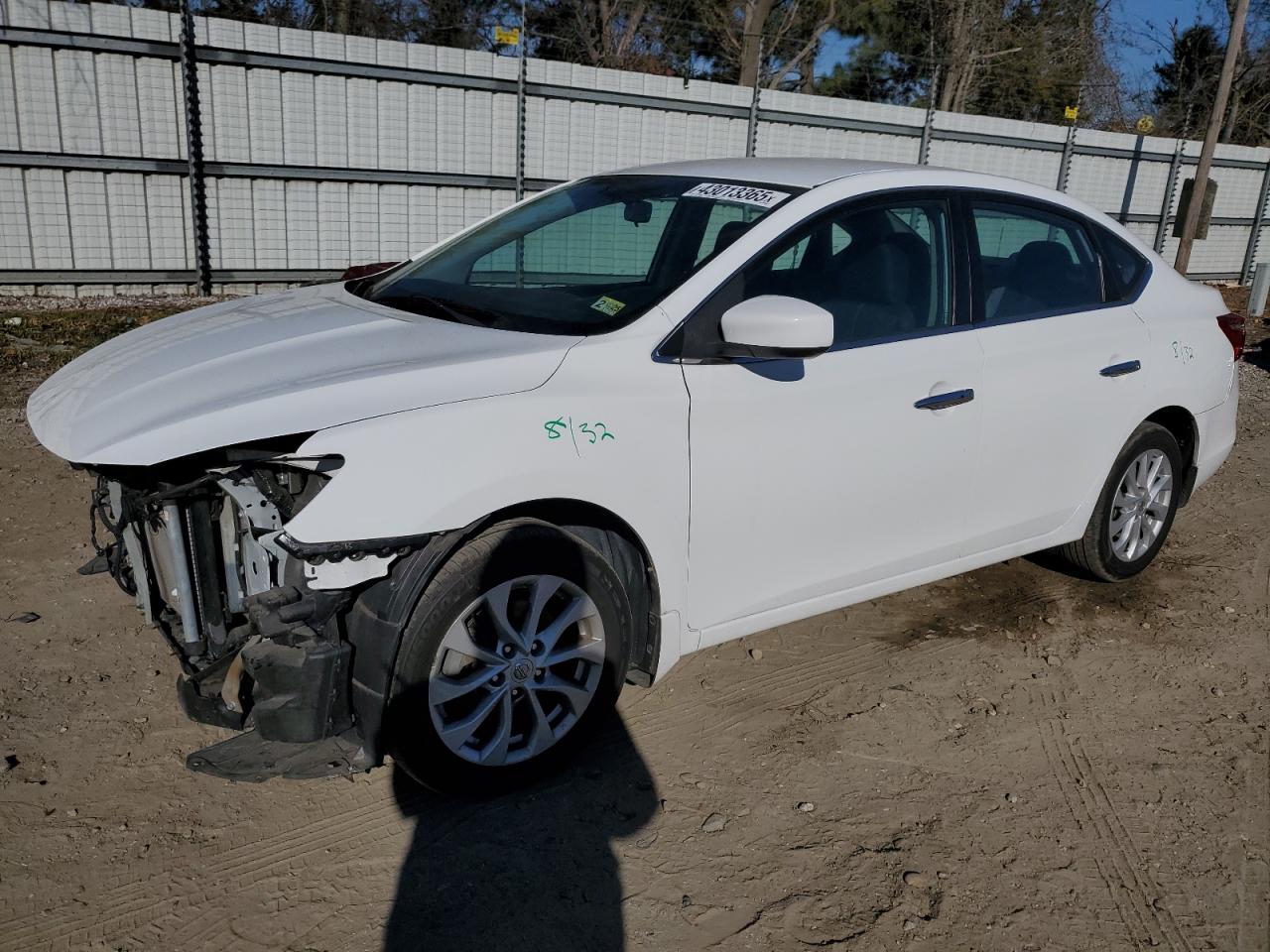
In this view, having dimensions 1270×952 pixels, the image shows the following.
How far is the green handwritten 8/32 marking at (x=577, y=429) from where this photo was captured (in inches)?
116

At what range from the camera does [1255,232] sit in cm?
1884

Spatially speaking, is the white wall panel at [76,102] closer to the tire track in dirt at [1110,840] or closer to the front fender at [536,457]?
the front fender at [536,457]

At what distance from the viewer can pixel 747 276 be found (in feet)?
11.1

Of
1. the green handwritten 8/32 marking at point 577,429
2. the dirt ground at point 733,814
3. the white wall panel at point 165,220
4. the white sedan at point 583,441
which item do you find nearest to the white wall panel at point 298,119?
the white wall panel at point 165,220

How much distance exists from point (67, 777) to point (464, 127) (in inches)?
384

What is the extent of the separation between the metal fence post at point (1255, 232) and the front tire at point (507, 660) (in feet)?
63.5

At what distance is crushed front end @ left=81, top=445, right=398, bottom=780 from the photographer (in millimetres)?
2771

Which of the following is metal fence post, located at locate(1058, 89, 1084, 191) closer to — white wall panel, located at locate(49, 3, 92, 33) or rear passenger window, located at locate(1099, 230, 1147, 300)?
rear passenger window, located at locate(1099, 230, 1147, 300)

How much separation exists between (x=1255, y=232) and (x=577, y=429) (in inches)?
773

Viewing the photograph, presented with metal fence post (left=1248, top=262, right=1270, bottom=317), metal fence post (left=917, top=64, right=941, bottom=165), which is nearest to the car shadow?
metal fence post (left=1248, top=262, right=1270, bottom=317)

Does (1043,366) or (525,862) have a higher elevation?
(1043,366)

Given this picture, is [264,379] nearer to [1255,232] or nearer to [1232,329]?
[1232,329]

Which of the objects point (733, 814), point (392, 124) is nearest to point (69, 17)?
point (392, 124)

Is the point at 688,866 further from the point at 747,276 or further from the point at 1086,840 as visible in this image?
the point at 747,276
